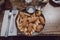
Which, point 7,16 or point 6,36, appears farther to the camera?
point 7,16

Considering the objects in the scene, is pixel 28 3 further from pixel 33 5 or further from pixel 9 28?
pixel 9 28

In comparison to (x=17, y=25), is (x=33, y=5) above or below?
above

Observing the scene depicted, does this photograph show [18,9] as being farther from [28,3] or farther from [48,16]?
[48,16]

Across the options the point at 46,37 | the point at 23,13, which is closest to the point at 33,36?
the point at 46,37

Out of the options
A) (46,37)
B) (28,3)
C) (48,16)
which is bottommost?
(46,37)

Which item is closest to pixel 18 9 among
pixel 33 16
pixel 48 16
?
pixel 33 16

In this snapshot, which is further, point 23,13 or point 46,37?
point 23,13
